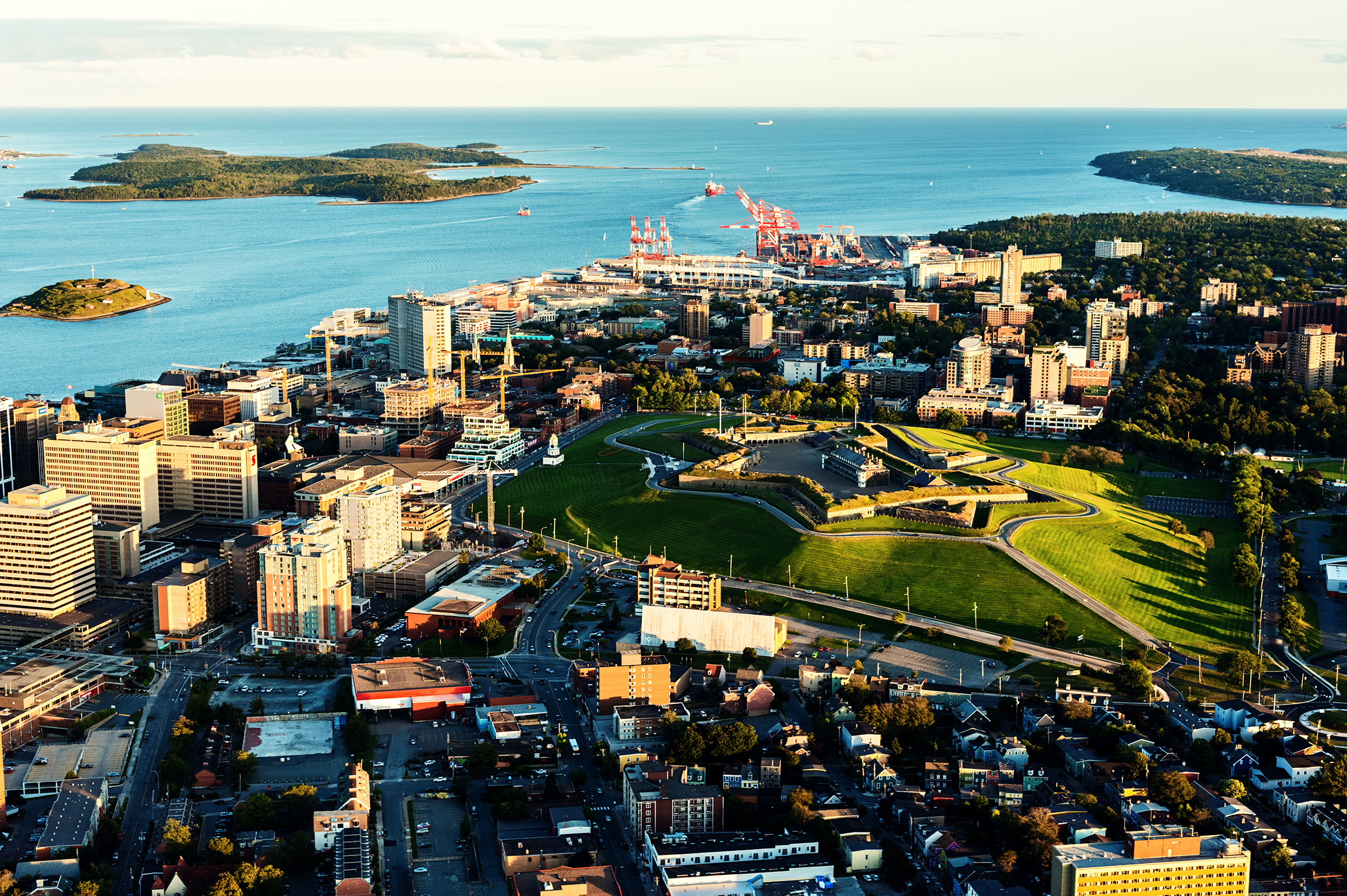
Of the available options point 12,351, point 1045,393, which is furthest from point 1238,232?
point 12,351

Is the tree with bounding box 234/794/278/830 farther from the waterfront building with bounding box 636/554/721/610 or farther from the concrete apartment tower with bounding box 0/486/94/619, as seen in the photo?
the concrete apartment tower with bounding box 0/486/94/619

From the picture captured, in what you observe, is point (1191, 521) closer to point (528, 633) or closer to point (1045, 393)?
point (1045, 393)

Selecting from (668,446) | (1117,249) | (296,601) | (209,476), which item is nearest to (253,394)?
(209,476)

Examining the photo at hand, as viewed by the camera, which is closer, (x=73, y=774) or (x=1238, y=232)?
(x=73, y=774)

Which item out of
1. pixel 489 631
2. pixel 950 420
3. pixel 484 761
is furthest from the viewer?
pixel 950 420

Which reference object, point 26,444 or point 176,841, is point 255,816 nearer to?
point 176,841

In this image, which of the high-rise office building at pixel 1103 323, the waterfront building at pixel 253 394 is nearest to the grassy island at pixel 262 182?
the high-rise office building at pixel 1103 323
